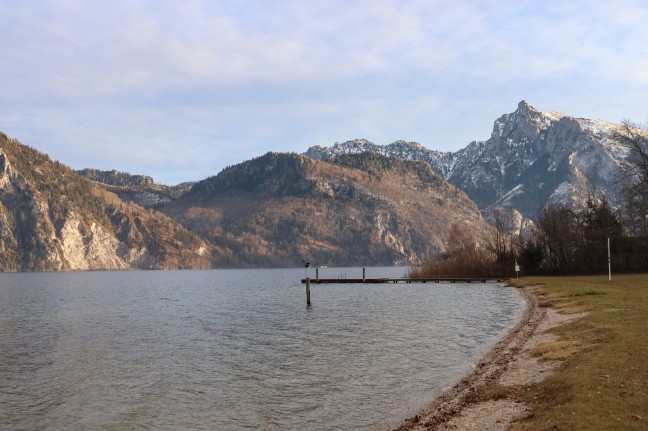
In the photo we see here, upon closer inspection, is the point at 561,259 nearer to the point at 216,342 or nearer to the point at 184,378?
the point at 216,342

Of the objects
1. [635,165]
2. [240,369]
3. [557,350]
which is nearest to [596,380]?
[557,350]

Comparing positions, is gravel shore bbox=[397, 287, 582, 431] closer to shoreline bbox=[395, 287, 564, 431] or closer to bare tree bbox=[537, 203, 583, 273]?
shoreline bbox=[395, 287, 564, 431]

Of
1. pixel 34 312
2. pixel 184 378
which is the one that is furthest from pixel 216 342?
pixel 34 312

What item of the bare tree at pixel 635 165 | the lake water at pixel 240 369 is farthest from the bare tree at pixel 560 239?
the lake water at pixel 240 369

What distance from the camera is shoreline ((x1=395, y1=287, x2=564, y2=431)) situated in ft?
61.9

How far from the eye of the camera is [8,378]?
33.2 metres

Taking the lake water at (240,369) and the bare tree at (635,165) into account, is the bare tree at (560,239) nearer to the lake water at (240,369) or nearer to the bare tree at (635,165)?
the bare tree at (635,165)

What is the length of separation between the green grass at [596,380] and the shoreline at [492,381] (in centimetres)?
82

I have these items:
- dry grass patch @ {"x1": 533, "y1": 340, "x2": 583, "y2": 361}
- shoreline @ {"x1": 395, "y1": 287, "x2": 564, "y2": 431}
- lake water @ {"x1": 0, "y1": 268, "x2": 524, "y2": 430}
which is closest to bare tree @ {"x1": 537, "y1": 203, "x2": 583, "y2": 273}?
lake water @ {"x1": 0, "y1": 268, "x2": 524, "y2": 430}

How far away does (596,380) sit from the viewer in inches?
773

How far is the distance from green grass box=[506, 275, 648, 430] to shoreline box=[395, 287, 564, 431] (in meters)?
0.82

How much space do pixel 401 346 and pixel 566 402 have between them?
2238 centimetres

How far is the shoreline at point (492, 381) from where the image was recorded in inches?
743

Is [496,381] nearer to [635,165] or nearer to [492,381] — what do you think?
[492,381]
